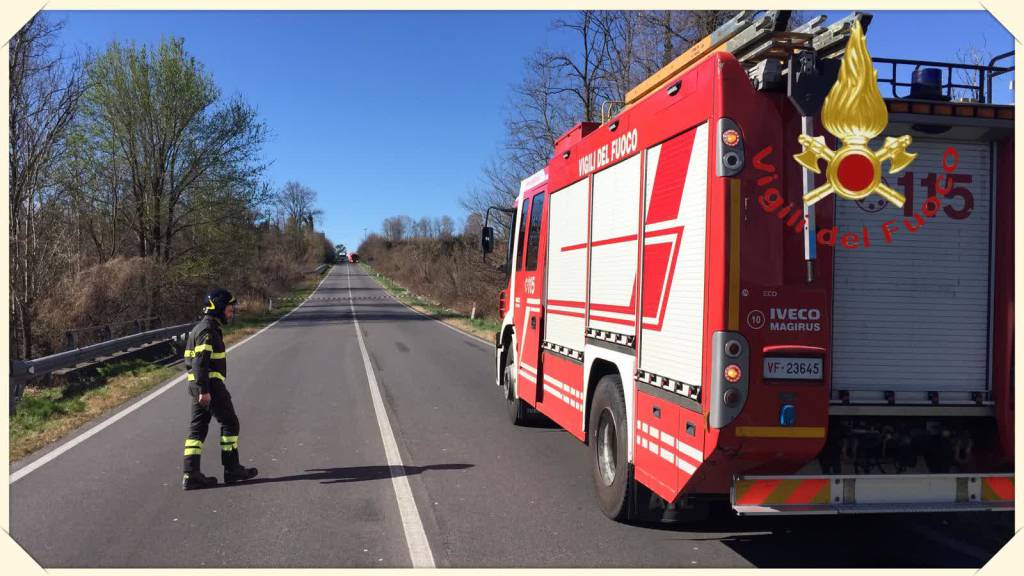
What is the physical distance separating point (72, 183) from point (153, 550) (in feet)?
62.5

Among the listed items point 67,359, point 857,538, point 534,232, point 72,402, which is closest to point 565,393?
point 534,232

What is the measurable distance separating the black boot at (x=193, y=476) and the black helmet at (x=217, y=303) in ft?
4.10

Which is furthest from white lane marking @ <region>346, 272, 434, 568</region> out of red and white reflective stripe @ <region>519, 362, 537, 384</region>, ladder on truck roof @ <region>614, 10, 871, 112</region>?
ladder on truck roof @ <region>614, 10, 871, 112</region>

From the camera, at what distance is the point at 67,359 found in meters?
11.9

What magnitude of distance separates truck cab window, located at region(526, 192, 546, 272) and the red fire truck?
3089 millimetres

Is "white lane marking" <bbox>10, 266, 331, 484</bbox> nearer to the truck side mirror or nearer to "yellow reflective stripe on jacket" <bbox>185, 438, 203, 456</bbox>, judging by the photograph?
"yellow reflective stripe on jacket" <bbox>185, 438, 203, 456</bbox>

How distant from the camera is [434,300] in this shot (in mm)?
52938

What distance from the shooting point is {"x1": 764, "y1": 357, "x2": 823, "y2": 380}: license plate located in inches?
165

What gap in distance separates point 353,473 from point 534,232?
11.2 feet

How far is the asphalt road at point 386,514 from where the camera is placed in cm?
485

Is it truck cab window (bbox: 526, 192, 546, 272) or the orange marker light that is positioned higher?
truck cab window (bbox: 526, 192, 546, 272)

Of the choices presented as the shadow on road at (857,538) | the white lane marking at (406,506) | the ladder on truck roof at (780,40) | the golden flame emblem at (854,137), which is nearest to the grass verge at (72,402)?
the white lane marking at (406,506)

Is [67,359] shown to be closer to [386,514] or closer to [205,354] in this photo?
[205,354]

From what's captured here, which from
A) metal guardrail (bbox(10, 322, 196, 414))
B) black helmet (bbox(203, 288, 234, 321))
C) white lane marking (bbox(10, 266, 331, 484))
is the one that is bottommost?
white lane marking (bbox(10, 266, 331, 484))
